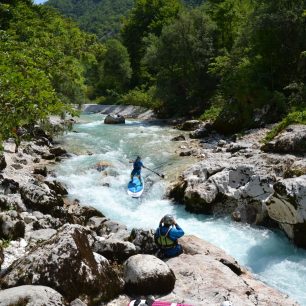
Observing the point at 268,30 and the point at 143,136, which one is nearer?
the point at 268,30

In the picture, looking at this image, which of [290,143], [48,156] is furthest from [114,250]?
[48,156]

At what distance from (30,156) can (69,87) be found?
8025 mm

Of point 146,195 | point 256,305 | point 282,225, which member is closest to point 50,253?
point 256,305

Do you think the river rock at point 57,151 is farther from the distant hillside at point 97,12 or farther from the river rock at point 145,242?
the distant hillside at point 97,12

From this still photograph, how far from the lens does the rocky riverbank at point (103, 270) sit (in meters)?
6.06

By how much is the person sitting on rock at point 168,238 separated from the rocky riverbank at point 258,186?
354cm

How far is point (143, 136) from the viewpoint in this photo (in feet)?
78.5

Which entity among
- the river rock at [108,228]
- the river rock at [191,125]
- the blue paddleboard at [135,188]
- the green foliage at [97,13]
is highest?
the green foliage at [97,13]

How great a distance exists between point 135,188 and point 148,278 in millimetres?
7437

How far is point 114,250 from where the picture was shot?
787cm

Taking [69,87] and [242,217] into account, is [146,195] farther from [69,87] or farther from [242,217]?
[69,87]

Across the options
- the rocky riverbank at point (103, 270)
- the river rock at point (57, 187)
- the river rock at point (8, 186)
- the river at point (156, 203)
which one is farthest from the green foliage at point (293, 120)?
the river rock at point (8, 186)

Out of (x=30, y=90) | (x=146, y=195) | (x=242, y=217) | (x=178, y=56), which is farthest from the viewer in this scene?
(x=178, y=56)

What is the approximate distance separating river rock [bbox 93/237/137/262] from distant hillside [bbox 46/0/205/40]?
11693cm
